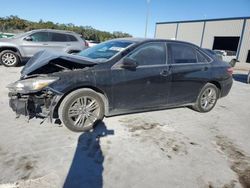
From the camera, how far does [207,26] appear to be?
34.8 meters

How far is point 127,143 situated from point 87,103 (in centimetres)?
97

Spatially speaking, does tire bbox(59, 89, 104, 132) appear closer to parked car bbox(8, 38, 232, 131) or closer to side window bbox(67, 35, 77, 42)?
parked car bbox(8, 38, 232, 131)

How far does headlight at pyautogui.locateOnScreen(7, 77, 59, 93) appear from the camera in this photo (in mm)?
3578

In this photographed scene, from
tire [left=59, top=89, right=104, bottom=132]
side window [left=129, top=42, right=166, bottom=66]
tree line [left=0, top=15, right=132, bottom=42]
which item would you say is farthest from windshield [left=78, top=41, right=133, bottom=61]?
tree line [left=0, top=15, right=132, bottom=42]

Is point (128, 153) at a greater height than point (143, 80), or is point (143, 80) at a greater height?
point (143, 80)

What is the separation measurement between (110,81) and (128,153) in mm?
1267

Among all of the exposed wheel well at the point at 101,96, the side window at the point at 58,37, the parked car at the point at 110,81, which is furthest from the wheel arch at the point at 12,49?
the exposed wheel well at the point at 101,96

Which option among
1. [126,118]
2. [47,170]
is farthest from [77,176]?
[126,118]

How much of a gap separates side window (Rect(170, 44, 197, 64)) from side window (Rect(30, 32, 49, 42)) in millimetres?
7291

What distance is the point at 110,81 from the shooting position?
399cm

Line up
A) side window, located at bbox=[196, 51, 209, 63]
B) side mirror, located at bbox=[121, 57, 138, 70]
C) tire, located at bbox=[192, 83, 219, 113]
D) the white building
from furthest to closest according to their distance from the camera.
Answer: the white building, tire, located at bbox=[192, 83, 219, 113], side window, located at bbox=[196, 51, 209, 63], side mirror, located at bbox=[121, 57, 138, 70]

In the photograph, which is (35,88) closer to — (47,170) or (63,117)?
(63,117)

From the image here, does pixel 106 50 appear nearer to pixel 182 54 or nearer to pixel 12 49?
pixel 182 54

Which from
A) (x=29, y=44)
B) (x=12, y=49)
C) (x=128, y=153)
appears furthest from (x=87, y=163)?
(x=12, y=49)
